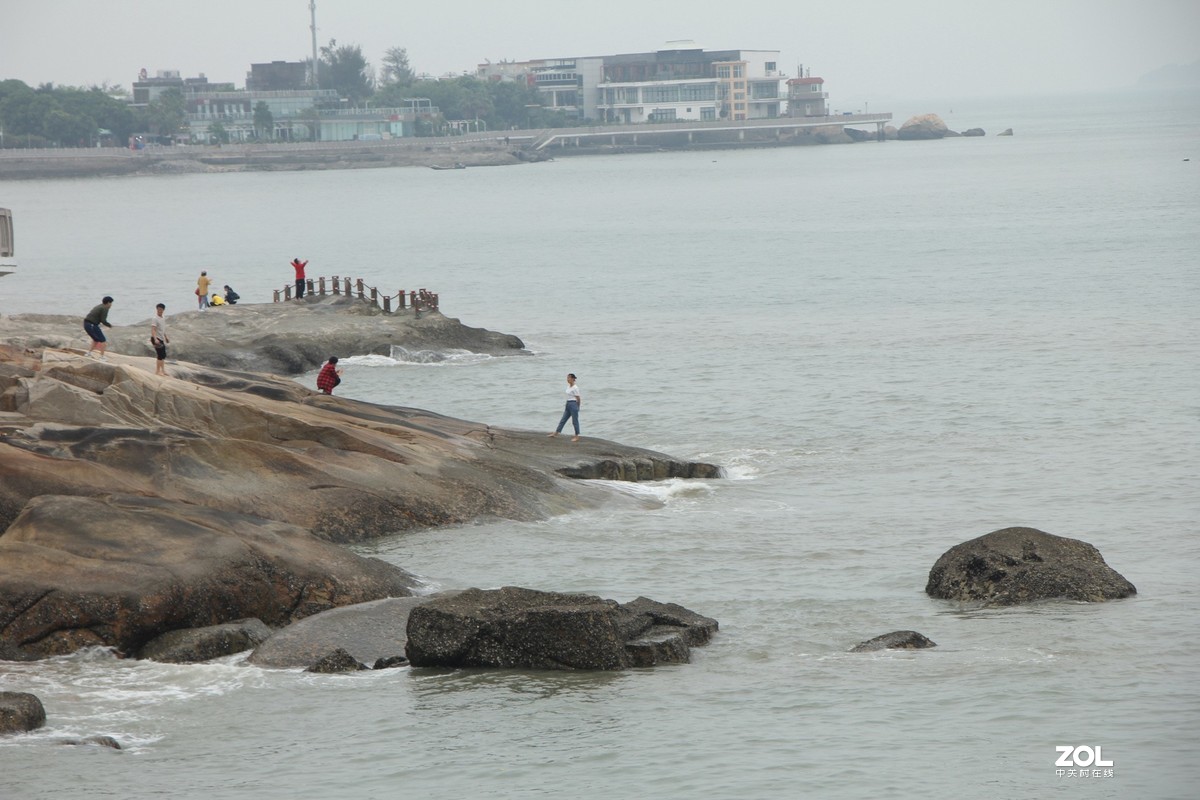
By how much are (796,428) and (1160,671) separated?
20029 mm

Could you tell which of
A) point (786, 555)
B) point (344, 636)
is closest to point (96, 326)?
point (344, 636)

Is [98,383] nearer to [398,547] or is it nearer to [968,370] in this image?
[398,547]

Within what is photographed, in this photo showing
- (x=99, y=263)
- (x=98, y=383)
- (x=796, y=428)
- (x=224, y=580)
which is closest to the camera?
(x=224, y=580)

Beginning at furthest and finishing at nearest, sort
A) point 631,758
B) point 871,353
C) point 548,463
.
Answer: point 871,353 < point 548,463 < point 631,758

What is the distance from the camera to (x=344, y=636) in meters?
21.3

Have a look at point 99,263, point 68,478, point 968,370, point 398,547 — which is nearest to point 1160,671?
point 398,547

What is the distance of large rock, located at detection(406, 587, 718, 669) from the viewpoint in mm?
20141

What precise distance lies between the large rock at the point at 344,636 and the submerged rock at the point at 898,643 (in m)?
6.26

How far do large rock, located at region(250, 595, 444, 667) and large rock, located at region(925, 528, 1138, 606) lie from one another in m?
8.23

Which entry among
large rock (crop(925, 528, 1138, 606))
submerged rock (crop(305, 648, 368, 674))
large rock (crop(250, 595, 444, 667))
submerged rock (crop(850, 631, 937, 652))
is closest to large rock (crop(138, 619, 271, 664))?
large rock (crop(250, 595, 444, 667))

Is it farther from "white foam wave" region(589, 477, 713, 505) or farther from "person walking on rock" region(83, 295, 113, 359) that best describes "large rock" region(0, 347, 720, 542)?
"person walking on rock" region(83, 295, 113, 359)

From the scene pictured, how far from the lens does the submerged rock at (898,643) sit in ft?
69.5

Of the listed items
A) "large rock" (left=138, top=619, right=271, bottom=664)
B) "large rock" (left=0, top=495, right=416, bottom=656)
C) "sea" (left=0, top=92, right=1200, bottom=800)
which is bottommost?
"sea" (left=0, top=92, right=1200, bottom=800)

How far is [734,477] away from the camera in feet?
111
